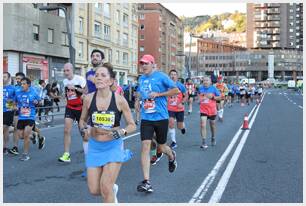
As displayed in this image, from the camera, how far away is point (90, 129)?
5008 millimetres

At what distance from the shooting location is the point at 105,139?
4.95 metres

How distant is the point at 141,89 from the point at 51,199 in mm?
2177

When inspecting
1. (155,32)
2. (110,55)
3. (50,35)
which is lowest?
(110,55)

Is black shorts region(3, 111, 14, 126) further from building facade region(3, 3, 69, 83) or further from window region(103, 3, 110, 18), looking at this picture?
window region(103, 3, 110, 18)

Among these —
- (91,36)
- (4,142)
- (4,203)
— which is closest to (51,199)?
(4,203)

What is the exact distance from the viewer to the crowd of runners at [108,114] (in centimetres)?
495

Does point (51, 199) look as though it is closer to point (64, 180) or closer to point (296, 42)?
point (64, 180)

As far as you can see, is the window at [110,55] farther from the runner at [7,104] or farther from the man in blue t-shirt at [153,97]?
the man in blue t-shirt at [153,97]

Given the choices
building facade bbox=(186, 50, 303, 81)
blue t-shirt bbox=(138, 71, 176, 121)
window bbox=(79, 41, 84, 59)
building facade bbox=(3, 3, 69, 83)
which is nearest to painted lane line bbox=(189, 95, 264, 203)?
blue t-shirt bbox=(138, 71, 176, 121)

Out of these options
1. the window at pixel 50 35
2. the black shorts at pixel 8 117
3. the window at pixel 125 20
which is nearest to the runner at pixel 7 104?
the black shorts at pixel 8 117

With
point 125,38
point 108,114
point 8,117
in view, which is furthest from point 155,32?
point 108,114

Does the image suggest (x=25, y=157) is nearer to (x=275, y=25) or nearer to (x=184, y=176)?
(x=184, y=176)

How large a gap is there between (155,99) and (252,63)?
6117 inches

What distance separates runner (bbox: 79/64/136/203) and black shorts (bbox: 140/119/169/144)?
5.91ft
